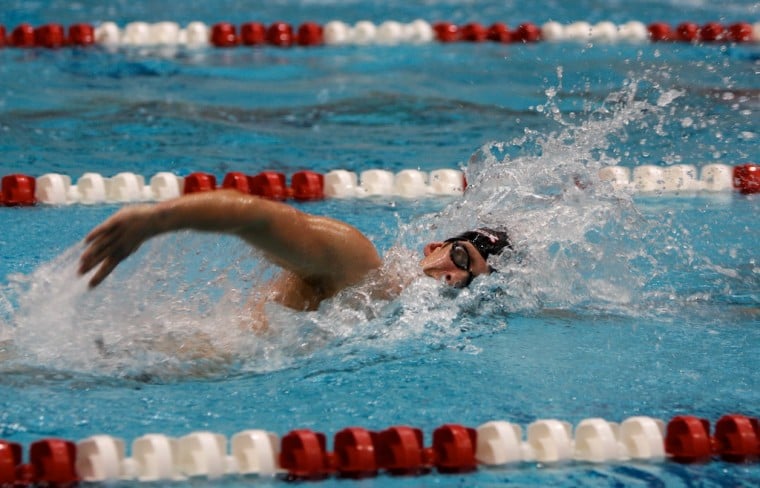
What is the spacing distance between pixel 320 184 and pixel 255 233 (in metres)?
2.21

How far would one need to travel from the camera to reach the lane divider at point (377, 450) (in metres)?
2.23

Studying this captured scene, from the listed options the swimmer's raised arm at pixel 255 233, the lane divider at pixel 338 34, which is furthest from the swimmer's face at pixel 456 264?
the lane divider at pixel 338 34

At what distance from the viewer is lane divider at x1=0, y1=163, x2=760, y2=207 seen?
4504mm

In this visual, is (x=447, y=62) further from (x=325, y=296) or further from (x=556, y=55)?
(x=325, y=296)

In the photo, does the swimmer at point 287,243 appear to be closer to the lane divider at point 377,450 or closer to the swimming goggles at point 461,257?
the swimming goggles at point 461,257

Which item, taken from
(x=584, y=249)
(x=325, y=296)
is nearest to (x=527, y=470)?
(x=325, y=296)

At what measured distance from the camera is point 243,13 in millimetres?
8359

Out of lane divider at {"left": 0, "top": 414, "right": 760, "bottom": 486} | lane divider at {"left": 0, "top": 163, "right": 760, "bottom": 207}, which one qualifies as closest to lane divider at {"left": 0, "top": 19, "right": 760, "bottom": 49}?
lane divider at {"left": 0, "top": 163, "right": 760, "bottom": 207}

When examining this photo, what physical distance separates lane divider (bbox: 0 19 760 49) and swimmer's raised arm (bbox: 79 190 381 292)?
4.69 meters

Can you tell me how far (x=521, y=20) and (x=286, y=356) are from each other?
229 inches

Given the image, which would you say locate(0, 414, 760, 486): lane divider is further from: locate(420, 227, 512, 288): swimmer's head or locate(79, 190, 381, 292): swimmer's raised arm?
locate(420, 227, 512, 288): swimmer's head

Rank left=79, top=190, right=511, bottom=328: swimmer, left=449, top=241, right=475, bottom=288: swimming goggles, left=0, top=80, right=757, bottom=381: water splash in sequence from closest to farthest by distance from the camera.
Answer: left=79, top=190, right=511, bottom=328: swimmer
left=0, top=80, right=757, bottom=381: water splash
left=449, top=241, right=475, bottom=288: swimming goggles

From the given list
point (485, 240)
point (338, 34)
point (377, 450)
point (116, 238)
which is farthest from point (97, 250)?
point (338, 34)

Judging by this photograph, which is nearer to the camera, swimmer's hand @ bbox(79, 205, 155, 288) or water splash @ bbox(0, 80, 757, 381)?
swimmer's hand @ bbox(79, 205, 155, 288)
